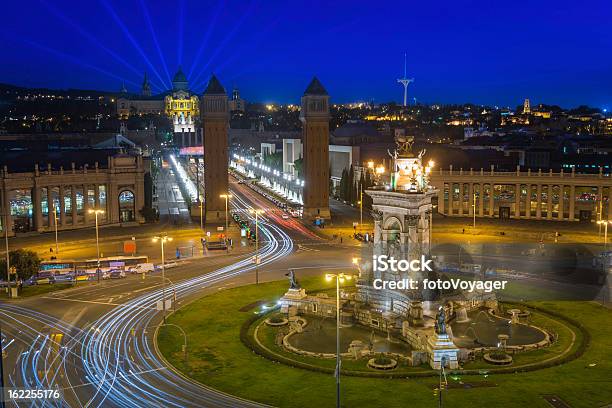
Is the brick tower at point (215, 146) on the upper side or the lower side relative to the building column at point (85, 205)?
upper

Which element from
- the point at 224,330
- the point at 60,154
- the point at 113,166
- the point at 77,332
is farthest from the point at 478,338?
the point at 60,154

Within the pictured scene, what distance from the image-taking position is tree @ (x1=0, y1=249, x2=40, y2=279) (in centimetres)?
6257

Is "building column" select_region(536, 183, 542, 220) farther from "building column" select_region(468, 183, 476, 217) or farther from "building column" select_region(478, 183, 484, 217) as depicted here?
"building column" select_region(468, 183, 476, 217)

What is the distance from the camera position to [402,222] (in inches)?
2058

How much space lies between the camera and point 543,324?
1992 inches

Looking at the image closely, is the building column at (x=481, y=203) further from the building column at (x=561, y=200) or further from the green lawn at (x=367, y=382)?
the green lawn at (x=367, y=382)

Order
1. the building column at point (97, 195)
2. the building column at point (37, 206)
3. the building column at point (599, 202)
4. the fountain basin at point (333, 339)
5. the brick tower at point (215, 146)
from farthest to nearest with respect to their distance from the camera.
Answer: the brick tower at point (215, 146) < the building column at point (97, 195) < the building column at point (599, 202) < the building column at point (37, 206) < the fountain basin at point (333, 339)

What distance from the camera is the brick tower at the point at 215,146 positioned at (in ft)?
364

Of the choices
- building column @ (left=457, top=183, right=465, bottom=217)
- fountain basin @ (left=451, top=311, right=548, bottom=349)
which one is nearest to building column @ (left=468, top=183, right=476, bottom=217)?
building column @ (left=457, top=183, right=465, bottom=217)

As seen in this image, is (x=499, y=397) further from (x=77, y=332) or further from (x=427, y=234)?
→ (x=77, y=332)

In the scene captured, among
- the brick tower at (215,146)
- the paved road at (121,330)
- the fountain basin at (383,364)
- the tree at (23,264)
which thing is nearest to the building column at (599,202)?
the paved road at (121,330)

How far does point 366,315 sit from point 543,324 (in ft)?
45.6

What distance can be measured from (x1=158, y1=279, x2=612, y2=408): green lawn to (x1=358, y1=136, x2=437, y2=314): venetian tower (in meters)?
12.2

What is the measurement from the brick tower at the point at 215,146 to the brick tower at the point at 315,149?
14174 millimetres
